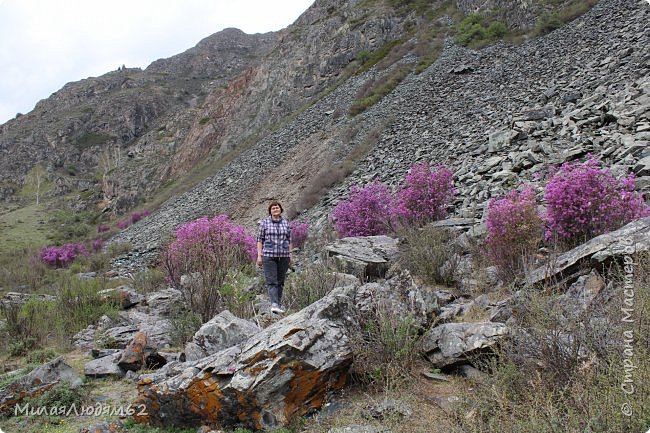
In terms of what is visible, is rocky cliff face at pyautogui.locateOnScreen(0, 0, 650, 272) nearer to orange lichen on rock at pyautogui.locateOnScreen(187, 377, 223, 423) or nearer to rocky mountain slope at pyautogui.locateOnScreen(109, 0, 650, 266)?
rocky mountain slope at pyautogui.locateOnScreen(109, 0, 650, 266)

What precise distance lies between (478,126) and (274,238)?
29.0ft

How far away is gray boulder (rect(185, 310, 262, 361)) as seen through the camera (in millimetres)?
3816

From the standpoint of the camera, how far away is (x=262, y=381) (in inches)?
112

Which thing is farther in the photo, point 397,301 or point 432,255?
point 432,255

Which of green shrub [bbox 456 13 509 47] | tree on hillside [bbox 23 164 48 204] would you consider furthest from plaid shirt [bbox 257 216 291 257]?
tree on hillside [bbox 23 164 48 204]

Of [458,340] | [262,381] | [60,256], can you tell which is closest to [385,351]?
[458,340]

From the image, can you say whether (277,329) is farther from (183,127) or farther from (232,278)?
(183,127)

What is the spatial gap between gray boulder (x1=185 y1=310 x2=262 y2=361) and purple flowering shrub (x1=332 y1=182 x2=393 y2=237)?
15.9 ft

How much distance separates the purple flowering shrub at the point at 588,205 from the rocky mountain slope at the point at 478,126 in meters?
0.97

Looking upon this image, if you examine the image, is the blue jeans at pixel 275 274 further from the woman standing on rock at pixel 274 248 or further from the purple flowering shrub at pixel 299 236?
the purple flowering shrub at pixel 299 236

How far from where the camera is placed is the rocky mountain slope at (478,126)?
7.87 meters

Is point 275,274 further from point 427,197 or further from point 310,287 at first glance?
point 427,197

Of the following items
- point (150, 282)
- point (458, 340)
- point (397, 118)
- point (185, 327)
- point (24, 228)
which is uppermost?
point (397, 118)

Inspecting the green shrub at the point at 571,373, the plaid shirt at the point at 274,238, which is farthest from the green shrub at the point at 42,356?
the green shrub at the point at 571,373
